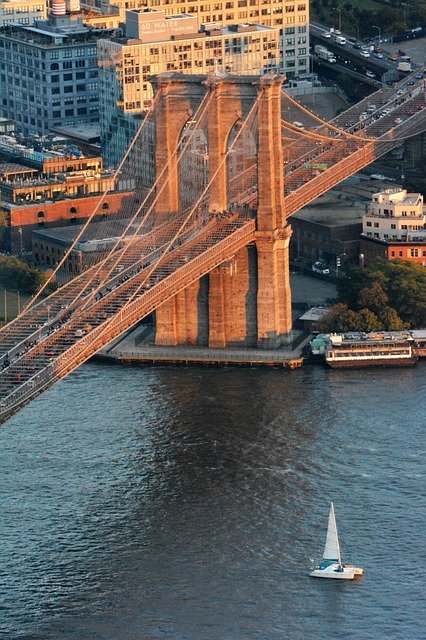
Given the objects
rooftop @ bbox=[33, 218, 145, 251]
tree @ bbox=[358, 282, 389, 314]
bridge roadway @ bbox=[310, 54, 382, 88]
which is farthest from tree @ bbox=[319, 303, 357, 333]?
bridge roadway @ bbox=[310, 54, 382, 88]

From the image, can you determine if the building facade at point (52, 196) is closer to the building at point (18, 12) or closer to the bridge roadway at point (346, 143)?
the bridge roadway at point (346, 143)

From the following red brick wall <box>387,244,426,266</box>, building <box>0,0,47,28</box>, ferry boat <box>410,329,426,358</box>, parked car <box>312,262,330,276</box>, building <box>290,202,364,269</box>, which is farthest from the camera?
building <box>0,0,47,28</box>

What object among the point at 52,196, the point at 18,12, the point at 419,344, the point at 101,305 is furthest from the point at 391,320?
the point at 18,12

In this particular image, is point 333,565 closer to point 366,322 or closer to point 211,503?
point 211,503

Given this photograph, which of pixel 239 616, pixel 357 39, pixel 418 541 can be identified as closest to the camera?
pixel 239 616

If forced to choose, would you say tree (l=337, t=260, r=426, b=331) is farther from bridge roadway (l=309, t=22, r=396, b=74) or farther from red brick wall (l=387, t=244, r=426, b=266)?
bridge roadway (l=309, t=22, r=396, b=74)

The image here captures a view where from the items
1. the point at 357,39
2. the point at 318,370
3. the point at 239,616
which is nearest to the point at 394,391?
the point at 318,370

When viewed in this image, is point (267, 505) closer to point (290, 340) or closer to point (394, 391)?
point (394, 391)
